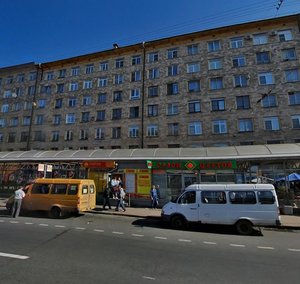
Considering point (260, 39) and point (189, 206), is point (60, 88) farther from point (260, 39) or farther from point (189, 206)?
point (189, 206)

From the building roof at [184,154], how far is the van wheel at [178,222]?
7.97 metres

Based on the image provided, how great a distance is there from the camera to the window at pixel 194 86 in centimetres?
3262

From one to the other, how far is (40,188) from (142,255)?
10.1m

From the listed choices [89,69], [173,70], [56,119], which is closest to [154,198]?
[173,70]

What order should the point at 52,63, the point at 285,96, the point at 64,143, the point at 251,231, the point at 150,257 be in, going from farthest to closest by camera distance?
the point at 52,63
the point at 64,143
the point at 285,96
the point at 251,231
the point at 150,257

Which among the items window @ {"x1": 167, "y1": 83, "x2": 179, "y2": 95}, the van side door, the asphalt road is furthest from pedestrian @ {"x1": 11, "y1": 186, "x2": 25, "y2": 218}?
window @ {"x1": 167, "y1": 83, "x2": 179, "y2": 95}

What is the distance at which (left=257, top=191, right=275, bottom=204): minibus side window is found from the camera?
1070 centimetres

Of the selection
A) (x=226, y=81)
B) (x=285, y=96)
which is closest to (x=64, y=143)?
(x=226, y=81)

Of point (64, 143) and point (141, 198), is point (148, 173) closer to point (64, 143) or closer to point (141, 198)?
point (141, 198)

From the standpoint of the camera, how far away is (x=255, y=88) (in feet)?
99.0

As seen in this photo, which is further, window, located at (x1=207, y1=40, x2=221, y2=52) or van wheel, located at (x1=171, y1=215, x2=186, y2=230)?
window, located at (x1=207, y1=40, x2=221, y2=52)

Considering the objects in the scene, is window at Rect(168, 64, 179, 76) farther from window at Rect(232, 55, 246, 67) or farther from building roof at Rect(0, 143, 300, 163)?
building roof at Rect(0, 143, 300, 163)

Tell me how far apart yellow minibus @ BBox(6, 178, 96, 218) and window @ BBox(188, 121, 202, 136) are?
19489mm

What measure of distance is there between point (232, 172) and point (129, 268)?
14.3 metres
